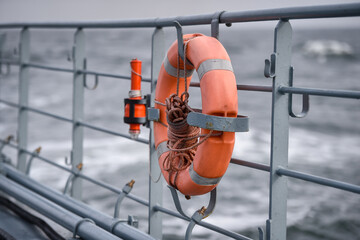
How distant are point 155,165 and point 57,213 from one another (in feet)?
1.43

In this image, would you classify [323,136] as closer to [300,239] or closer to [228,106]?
[300,239]

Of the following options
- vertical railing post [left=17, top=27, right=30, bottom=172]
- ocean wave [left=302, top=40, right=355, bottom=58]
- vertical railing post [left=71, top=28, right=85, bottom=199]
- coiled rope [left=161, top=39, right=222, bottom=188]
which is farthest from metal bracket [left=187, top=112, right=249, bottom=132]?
ocean wave [left=302, top=40, right=355, bottom=58]

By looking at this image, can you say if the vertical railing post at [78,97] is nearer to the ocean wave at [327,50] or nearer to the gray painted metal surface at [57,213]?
the gray painted metal surface at [57,213]

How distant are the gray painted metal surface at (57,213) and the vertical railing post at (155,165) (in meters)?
0.30

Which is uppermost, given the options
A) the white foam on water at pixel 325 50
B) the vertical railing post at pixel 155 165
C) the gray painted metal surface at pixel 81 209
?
the white foam on water at pixel 325 50

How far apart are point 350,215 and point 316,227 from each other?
36.1 inches

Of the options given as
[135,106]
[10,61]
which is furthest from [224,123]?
[10,61]

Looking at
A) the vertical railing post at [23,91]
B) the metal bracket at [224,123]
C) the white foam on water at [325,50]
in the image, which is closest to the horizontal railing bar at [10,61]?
the vertical railing post at [23,91]

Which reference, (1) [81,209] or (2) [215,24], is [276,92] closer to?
(2) [215,24]

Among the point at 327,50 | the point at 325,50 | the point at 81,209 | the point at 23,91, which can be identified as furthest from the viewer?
the point at 327,50

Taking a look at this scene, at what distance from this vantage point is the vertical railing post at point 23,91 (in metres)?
2.83

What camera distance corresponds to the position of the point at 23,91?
2918mm

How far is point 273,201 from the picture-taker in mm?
1427

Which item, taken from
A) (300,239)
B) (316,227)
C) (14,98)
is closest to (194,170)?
(300,239)
